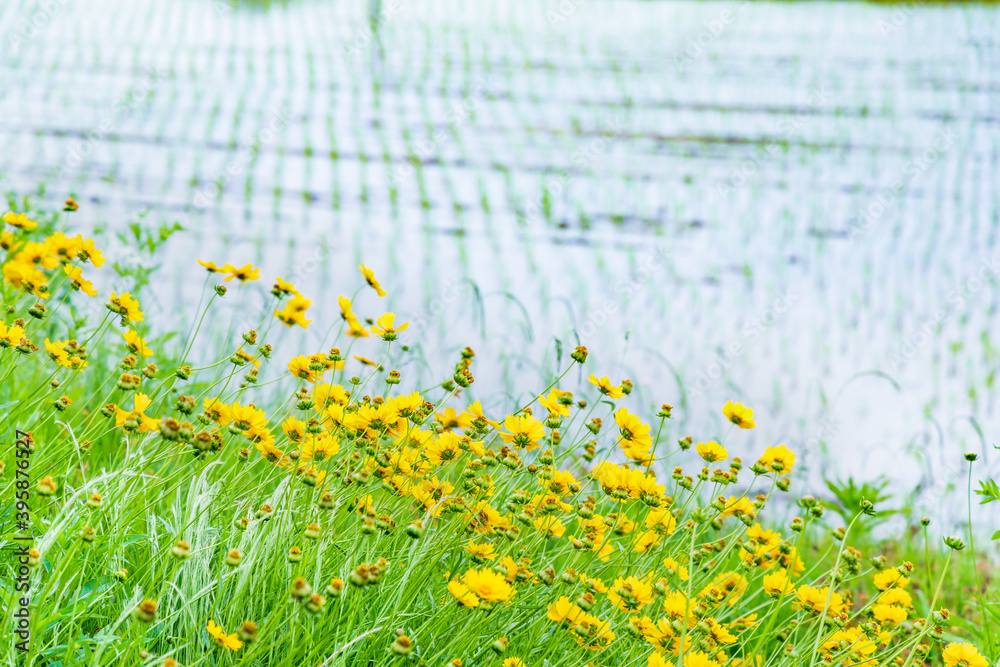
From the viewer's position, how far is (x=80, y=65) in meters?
4.18

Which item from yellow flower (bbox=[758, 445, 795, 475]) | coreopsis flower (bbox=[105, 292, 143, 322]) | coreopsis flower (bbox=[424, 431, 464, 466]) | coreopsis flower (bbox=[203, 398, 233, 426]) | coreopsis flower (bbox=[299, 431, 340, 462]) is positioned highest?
coreopsis flower (bbox=[105, 292, 143, 322])

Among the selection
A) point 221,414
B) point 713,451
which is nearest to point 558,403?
point 713,451

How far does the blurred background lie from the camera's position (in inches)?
104

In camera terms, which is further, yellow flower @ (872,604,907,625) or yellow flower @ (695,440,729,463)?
yellow flower @ (695,440,729,463)

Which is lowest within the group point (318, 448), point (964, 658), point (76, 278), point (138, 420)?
point (964, 658)

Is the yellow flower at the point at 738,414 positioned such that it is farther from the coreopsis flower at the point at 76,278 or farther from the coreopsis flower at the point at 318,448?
the coreopsis flower at the point at 76,278

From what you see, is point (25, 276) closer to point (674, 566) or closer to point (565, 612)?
point (565, 612)

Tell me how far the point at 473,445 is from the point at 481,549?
0.51ft

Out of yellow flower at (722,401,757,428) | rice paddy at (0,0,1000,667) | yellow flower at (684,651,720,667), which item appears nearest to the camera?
yellow flower at (684,651,720,667)

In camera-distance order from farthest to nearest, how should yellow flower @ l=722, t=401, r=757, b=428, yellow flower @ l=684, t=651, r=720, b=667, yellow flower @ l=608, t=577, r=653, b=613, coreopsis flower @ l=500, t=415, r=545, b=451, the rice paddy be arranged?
the rice paddy < yellow flower @ l=722, t=401, r=757, b=428 < coreopsis flower @ l=500, t=415, r=545, b=451 < yellow flower @ l=608, t=577, r=653, b=613 < yellow flower @ l=684, t=651, r=720, b=667

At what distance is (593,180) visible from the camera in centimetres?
366

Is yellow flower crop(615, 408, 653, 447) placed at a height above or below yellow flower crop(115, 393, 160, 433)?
below

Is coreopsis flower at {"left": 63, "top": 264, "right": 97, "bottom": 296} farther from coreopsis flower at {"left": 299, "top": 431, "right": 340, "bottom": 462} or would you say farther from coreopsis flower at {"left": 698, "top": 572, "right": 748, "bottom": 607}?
coreopsis flower at {"left": 698, "top": 572, "right": 748, "bottom": 607}

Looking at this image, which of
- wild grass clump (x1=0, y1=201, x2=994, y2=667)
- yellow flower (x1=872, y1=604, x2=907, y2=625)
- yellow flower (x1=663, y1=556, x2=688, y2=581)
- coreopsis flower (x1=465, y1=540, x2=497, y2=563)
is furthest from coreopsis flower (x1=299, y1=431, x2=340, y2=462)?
yellow flower (x1=872, y1=604, x2=907, y2=625)
